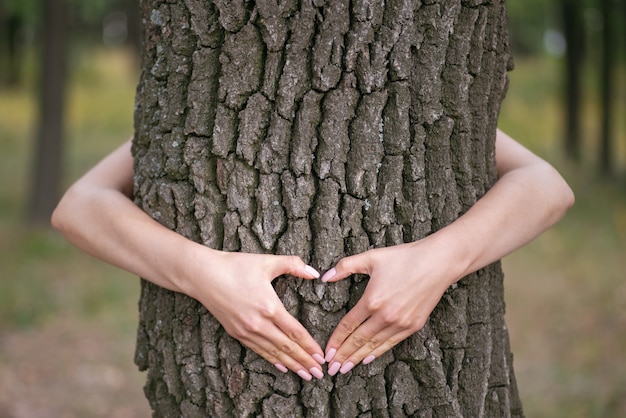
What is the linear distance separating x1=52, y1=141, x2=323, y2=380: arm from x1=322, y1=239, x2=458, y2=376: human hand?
72 mm

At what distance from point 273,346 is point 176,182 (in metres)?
0.52

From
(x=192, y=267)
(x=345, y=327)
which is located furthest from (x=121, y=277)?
(x=345, y=327)

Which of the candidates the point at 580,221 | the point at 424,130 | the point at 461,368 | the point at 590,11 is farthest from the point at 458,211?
the point at 590,11

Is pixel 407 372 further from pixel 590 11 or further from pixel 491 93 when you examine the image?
pixel 590 11

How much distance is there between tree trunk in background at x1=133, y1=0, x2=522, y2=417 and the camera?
5.91ft

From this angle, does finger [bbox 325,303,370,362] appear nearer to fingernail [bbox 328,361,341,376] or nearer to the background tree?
fingernail [bbox 328,361,341,376]

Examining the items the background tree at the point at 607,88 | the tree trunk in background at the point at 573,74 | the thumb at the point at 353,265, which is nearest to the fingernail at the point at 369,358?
the thumb at the point at 353,265

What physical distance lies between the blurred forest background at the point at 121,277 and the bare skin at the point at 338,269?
295 centimetres

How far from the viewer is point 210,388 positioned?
1.94 metres

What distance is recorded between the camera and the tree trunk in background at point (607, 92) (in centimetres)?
1269

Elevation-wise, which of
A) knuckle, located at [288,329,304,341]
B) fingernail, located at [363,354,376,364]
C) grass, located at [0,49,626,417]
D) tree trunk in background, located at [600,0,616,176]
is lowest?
fingernail, located at [363,354,376,364]

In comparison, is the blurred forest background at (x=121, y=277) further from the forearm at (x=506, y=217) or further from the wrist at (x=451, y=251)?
the wrist at (x=451, y=251)

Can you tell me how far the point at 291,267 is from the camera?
69.9 inches

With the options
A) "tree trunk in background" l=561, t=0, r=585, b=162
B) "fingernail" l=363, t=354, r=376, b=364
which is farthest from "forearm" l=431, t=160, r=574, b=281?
"tree trunk in background" l=561, t=0, r=585, b=162
